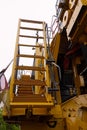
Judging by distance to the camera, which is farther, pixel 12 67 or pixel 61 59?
pixel 61 59

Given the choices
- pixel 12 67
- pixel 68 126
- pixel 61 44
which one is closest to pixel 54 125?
pixel 68 126

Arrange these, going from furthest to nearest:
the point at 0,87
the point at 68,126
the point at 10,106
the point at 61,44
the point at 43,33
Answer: the point at 43,33 < the point at 61,44 < the point at 0,87 < the point at 68,126 < the point at 10,106

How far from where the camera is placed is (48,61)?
5117 millimetres

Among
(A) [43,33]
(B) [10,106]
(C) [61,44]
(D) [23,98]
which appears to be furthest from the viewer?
(A) [43,33]

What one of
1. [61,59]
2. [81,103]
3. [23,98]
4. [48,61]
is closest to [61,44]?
[61,59]

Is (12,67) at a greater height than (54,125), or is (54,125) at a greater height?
(12,67)

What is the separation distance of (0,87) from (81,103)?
1.48 meters

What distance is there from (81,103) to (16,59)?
1453mm

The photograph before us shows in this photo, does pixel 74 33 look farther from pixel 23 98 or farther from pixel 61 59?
pixel 61 59

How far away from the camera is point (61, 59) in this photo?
640cm

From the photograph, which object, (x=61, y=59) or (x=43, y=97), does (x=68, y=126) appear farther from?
(x=61, y=59)

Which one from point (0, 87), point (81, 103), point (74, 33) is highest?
point (74, 33)

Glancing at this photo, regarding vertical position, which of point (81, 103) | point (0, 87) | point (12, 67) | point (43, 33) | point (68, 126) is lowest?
point (68, 126)

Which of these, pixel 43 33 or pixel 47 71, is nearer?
pixel 47 71
